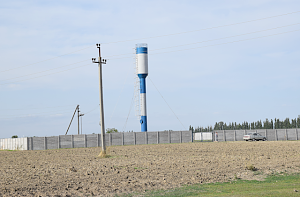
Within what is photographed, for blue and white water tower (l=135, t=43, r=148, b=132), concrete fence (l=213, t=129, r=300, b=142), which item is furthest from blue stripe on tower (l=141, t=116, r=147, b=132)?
concrete fence (l=213, t=129, r=300, b=142)

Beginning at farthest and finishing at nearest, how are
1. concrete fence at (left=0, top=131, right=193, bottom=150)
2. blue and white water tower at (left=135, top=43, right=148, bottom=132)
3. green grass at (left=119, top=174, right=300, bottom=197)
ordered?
blue and white water tower at (left=135, top=43, right=148, bottom=132) < concrete fence at (left=0, top=131, right=193, bottom=150) < green grass at (left=119, top=174, right=300, bottom=197)

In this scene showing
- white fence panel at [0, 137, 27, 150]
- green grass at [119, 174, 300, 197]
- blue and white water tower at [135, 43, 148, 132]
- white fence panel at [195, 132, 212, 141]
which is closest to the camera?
green grass at [119, 174, 300, 197]

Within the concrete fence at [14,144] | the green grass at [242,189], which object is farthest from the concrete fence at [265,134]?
the green grass at [242,189]

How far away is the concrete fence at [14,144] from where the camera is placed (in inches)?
2036

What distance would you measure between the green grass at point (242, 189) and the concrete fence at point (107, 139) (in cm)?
3882

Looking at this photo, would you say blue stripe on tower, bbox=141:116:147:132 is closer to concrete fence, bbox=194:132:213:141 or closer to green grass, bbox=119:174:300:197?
concrete fence, bbox=194:132:213:141

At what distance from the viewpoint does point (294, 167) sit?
1992 centimetres

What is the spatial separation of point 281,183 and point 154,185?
5.57 meters

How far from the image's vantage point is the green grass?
1262cm

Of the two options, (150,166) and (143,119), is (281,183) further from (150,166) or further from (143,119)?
(143,119)

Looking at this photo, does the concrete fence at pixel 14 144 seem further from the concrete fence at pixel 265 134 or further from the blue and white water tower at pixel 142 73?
the concrete fence at pixel 265 134

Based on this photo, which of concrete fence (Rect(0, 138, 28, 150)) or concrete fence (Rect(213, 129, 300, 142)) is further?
concrete fence (Rect(213, 129, 300, 142))

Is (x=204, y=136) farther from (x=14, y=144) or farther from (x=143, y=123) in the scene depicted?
(x=14, y=144)

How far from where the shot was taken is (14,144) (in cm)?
5403
